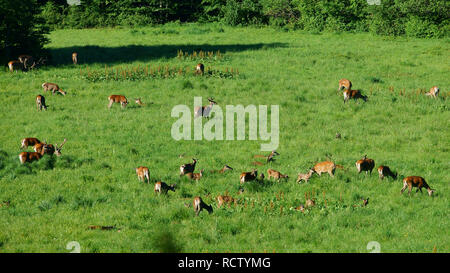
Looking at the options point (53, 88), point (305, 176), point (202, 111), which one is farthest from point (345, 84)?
point (53, 88)

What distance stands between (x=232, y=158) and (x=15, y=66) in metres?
17.0

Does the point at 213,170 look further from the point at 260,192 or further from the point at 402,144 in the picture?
the point at 402,144

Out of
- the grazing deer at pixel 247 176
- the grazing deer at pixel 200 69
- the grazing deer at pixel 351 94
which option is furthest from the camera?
the grazing deer at pixel 200 69

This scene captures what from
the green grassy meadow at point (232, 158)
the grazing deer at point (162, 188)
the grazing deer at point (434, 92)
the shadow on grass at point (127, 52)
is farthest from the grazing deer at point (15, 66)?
the grazing deer at point (434, 92)

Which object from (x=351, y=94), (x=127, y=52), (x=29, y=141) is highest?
(x=29, y=141)

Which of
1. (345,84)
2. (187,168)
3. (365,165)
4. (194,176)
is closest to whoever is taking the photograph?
(194,176)

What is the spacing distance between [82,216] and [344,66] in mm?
22771

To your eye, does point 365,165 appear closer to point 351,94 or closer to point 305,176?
point 305,176

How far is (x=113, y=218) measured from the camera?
1128cm

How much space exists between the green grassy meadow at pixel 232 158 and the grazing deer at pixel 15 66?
57cm

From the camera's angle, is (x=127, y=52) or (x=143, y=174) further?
(x=127, y=52)

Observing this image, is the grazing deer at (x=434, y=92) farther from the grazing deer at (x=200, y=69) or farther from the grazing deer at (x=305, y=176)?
the grazing deer at (x=305, y=176)

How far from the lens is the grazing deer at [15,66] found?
26297 millimetres

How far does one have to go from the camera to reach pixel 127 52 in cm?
3444
